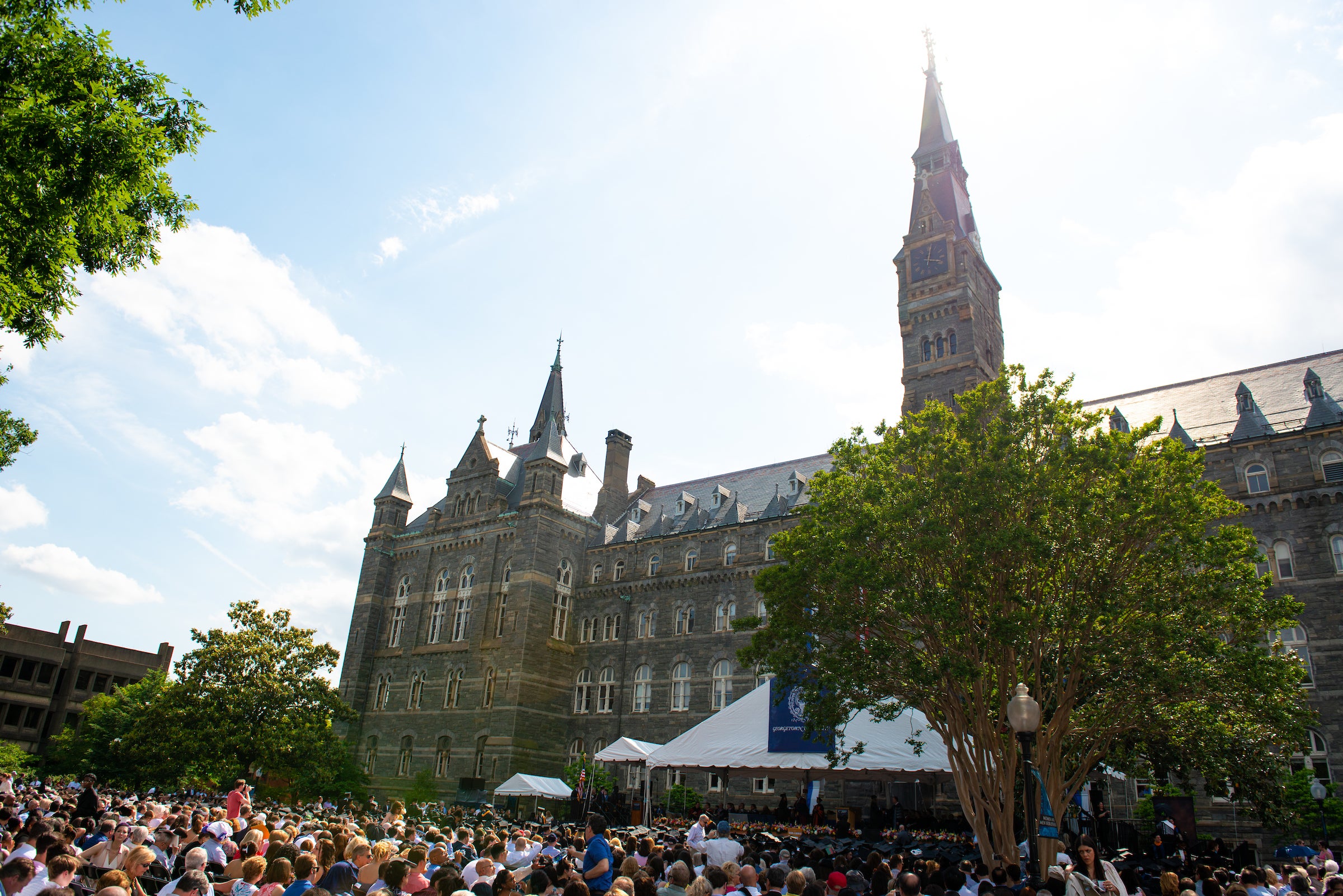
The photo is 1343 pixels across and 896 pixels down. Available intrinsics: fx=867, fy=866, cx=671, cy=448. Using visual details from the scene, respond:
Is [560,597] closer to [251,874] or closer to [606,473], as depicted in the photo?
[606,473]

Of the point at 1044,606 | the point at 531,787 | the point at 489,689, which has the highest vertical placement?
the point at 489,689

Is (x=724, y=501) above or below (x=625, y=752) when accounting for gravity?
above

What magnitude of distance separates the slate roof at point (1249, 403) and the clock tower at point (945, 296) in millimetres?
7177

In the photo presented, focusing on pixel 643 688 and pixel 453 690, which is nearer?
pixel 643 688

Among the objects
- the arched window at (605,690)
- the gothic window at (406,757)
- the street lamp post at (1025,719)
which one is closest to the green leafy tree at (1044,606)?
the street lamp post at (1025,719)

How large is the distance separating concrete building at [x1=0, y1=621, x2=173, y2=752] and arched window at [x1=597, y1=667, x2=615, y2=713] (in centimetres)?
5206

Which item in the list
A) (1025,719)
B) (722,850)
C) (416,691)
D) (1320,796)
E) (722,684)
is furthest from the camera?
(416,691)

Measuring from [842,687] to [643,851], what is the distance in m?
8.99

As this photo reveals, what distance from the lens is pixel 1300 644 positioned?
32375 mm

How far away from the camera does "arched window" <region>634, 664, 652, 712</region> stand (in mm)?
47531

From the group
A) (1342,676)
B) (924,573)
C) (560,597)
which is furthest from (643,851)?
(560,597)

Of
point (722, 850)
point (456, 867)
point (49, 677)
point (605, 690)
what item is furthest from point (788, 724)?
point (49, 677)

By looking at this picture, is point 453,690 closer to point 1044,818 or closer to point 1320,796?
point 1044,818

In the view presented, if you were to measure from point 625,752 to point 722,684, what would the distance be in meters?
15.2
